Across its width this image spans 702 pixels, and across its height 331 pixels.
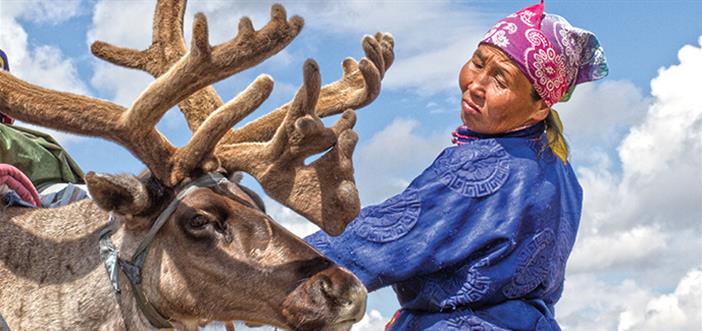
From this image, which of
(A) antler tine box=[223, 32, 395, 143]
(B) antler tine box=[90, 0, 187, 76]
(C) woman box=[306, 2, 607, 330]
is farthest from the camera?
(B) antler tine box=[90, 0, 187, 76]

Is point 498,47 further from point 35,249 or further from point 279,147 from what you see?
point 35,249

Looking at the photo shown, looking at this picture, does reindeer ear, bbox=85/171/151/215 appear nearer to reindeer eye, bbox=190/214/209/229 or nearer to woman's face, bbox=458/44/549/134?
reindeer eye, bbox=190/214/209/229

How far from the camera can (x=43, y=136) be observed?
600 centimetres

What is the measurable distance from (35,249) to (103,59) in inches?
48.6

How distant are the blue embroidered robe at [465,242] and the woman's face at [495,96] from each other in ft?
0.31

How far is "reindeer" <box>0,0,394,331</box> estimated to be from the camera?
4.29 meters

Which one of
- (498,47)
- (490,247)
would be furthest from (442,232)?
(498,47)

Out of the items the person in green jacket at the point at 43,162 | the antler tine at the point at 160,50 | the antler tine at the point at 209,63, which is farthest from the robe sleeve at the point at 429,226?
the person in green jacket at the point at 43,162

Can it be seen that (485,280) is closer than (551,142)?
Yes

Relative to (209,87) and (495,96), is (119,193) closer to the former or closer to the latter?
Result: (209,87)

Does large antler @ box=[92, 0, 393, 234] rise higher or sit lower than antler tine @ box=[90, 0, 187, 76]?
lower

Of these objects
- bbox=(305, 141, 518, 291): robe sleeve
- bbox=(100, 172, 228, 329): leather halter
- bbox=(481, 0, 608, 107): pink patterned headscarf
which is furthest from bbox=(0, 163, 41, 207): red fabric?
bbox=(481, 0, 608, 107): pink patterned headscarf

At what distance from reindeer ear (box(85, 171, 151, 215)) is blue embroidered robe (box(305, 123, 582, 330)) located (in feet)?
2.53

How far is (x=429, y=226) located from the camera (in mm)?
4465
